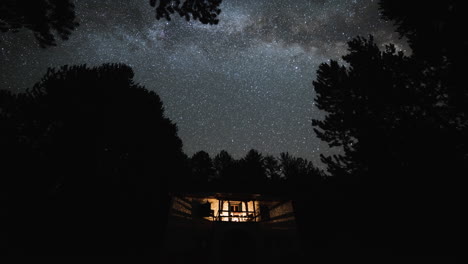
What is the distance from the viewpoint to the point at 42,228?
10.9 m

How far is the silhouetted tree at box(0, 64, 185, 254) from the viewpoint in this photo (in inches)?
434

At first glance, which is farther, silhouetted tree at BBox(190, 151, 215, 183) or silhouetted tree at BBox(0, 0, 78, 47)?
silhouetted tree at BBox(190, 151, 215, 183)

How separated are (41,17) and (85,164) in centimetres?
1055

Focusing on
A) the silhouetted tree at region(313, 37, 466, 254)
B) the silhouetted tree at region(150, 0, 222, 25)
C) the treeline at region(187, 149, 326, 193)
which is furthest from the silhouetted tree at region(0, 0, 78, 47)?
the treeline at region(187, 149, 326, 193)

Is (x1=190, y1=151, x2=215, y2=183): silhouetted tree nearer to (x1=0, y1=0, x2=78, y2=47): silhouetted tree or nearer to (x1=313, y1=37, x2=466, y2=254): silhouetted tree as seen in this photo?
(x1=313, y1=37, x2=466, y2=254): silhouetted tree

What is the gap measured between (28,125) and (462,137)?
22032 millimetres

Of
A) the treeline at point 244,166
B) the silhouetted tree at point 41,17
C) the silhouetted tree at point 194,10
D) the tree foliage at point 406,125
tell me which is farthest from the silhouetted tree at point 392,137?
the treeline at point 244,166

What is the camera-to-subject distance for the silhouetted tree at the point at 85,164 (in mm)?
11030

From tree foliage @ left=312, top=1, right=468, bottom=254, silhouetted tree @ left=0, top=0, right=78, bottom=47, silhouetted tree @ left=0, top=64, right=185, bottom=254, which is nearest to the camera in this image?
silhouetted tree @ left=0, top=0, right=78, bottom=47

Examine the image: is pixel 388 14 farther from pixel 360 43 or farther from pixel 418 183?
pixel 418 183

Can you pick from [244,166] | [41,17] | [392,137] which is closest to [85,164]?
[41,17]

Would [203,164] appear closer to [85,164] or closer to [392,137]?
[85,164]

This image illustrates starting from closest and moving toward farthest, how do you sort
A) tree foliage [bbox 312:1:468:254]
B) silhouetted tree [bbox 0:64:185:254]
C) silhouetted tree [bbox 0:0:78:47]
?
silhouetted tree [bbox 0:0:78:47]
tree foliage [bbox 312:1:468:254]
silhouetted tree [bbox 0:64:185:254]

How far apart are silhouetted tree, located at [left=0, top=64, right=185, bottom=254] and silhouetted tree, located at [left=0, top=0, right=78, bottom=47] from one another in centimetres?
958
